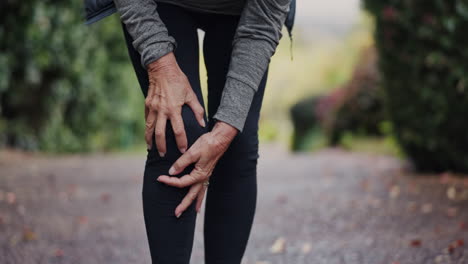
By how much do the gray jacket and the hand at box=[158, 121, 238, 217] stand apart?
1.3 inches

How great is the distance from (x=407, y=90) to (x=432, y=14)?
2.49 feet

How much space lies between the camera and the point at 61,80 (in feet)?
34.3

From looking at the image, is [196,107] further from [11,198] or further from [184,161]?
[11,198]

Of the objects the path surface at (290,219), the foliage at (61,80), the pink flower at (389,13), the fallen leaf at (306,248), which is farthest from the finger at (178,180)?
the foliage at (61,80)

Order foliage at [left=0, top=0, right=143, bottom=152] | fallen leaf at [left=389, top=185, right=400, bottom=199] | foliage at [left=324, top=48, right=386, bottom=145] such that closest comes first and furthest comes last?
fallen leaf at [left=389, top=185, right=400, bottom=199] → foliage at [left=0, top=0, right=143, bottom=152] → foliage at [left=324, top=48, right=386, bottom=145]

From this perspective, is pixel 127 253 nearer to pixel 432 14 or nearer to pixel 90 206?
pixel 90 206

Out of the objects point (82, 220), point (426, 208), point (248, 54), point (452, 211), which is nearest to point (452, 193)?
point (426, 208)

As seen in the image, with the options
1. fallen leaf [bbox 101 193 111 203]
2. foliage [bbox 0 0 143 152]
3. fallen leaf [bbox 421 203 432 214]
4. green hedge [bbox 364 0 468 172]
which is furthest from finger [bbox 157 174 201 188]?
foliage [bbox 0 0 143 152]

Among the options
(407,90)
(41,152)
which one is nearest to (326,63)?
(41,152)

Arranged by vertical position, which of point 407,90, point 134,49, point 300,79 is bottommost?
point 300,79

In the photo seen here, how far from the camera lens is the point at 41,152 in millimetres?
10758

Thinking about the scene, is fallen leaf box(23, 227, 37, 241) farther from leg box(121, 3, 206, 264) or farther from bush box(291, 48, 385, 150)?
bush box(291, 48, 385, 150)

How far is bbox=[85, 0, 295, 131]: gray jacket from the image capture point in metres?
1.43

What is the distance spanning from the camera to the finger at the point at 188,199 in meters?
1.44
